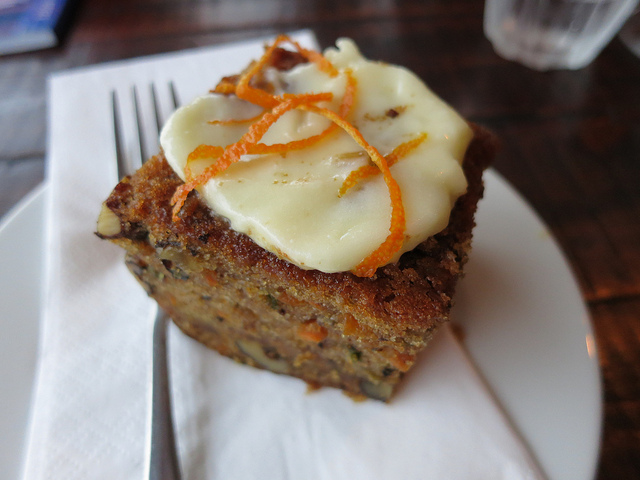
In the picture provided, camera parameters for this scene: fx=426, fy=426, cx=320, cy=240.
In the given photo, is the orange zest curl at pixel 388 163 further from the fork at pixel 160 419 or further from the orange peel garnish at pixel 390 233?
the fork at pixel 160 419

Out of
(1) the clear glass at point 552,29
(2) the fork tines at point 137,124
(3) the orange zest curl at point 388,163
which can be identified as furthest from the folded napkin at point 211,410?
(1) the clear glass at point 552,29

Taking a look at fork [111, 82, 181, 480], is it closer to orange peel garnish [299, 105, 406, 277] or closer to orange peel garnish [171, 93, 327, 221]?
orange peel garnish [171, 93, 327, 221]

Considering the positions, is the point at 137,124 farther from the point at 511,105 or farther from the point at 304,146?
the point at 511,105

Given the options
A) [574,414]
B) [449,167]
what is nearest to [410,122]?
[449,167]

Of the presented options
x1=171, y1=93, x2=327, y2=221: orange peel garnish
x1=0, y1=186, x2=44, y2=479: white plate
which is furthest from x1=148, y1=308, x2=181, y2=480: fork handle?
x1=171, y1=93, x2=327, y2=221: orange peel garnish

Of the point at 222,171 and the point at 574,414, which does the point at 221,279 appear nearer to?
the point at 222,171

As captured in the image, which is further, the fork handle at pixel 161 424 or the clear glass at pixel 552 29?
the clear glass at pixel 552 29

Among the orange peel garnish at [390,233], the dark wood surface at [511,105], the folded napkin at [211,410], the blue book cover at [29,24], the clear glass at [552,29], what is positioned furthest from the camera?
the blue book cover at [29,24]
